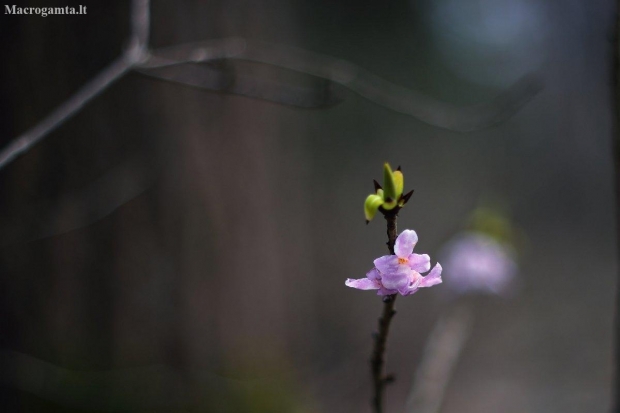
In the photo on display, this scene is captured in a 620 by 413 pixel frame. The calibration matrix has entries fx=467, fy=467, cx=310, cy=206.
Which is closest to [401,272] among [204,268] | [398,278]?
[398,278]

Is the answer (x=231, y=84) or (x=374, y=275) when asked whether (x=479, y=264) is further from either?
(x=374, y=275)

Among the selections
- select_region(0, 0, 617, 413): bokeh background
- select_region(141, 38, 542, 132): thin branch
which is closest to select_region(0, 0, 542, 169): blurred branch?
select_region(141, 38, 542, 132): thin branch

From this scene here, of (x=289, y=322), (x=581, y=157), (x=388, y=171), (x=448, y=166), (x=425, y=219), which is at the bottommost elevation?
(x=388, y=171)

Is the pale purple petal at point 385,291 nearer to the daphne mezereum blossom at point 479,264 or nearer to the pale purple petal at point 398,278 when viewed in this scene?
the pale purple petal at point 398,278

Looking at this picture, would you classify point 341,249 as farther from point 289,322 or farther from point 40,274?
point 40,274

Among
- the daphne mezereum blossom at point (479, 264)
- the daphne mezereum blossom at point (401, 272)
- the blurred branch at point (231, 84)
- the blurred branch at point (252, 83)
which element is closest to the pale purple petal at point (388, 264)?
the daphne mezereum blossom at point (401, 272)

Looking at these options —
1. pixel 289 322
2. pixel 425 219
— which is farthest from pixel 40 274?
pixel 425 219
